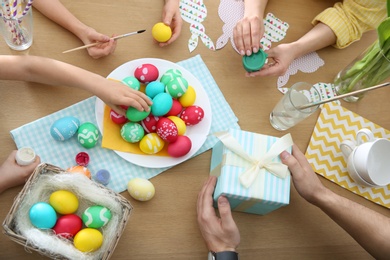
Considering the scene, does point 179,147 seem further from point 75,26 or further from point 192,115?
point 75,26

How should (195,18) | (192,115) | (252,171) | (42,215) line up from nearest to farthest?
(42,215)
(252,171)
(192,115)
(195,18)

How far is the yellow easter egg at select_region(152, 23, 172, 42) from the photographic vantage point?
97cm

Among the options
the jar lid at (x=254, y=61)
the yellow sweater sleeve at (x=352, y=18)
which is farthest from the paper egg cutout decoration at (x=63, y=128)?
the yellow sweater sleeve at (x=352, y=18)

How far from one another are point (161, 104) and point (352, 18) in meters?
0.60

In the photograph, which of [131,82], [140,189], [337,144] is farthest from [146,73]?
[337,144]

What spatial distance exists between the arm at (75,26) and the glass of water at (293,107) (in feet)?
1.46

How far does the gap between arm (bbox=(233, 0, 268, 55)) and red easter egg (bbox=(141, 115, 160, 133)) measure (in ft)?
0.97

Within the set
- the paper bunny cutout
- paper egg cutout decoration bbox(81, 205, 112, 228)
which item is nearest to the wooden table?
the paper bunny cutout

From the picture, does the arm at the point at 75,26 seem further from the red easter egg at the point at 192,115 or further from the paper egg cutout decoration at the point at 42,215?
the paper egg cutout decoration at the point at 42,215

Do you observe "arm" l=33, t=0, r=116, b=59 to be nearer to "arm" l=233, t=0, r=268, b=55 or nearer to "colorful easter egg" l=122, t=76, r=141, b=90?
"colorful easter egg" l=122, t=76, r=141, b=90

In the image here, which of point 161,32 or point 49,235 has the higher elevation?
point 161,32

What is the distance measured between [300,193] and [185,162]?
0.29 meters

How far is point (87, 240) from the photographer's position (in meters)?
0.74

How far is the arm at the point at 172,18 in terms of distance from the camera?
1.00 meters
